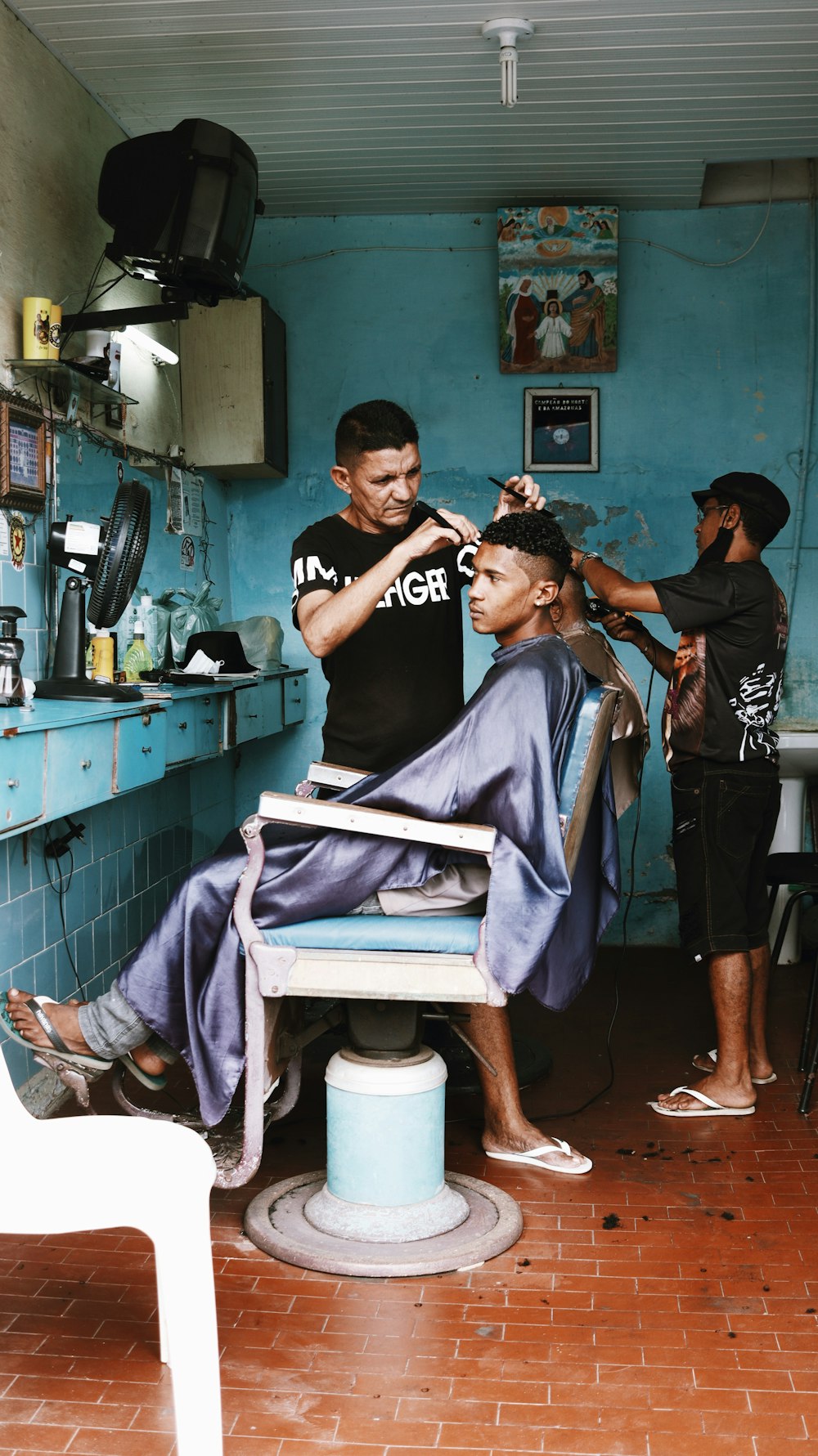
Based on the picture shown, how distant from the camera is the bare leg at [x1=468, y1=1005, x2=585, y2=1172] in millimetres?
2896

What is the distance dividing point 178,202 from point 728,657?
192 centimetres

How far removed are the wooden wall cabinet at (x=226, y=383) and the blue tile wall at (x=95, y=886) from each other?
1247mm

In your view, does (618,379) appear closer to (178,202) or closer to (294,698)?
(294,698)

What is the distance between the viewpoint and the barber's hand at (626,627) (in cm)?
367

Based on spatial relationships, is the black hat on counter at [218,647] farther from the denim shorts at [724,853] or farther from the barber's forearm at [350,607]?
the denim shorts at [724,853]

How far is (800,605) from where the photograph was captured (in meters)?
5.13

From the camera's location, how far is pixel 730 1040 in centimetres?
328

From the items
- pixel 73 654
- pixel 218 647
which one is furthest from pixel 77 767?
pixel 218 647

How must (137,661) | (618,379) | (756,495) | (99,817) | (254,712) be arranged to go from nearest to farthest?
(756,495)
(99,817)
(137,661)
(254,712)
(618,379)

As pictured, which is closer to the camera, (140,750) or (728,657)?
(140,750)

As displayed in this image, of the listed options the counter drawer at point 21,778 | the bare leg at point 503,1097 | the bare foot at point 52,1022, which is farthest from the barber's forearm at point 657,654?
the bare foot at point 52,1022

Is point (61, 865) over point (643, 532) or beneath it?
beneath

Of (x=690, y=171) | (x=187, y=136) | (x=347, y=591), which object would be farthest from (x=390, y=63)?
(x=347, y=591)

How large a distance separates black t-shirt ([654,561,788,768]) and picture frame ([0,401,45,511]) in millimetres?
1623
